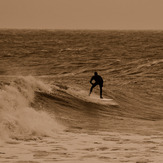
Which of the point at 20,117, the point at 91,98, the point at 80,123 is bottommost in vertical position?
the point at 80,123

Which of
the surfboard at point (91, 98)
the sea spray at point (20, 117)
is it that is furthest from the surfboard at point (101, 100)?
the sea spray at point (20, 117)

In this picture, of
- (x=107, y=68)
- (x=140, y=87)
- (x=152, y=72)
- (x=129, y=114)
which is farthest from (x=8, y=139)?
(x=107, y=68)

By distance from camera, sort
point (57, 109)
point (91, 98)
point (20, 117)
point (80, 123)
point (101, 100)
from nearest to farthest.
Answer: point (20, 117)
point (80, 123)
point (57, 109)
point (101, 100)
point (91, 98)

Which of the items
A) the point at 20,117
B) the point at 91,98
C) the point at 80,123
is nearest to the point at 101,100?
the point at 91,98

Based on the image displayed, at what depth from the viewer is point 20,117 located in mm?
14234

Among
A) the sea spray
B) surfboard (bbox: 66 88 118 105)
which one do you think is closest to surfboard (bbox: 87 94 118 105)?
surfboard (bbox: 66 88 118 105)

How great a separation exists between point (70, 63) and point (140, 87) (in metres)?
17.0

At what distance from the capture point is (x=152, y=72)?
3425 cm

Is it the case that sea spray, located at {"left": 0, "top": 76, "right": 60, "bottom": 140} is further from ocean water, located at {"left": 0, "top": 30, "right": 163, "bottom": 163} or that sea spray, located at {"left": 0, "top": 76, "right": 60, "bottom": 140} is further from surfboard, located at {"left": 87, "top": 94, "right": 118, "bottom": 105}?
surfboard, located at {"left": 87, "top": 94, "right": 118, "bottom": 105}

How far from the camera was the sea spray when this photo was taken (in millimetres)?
12977

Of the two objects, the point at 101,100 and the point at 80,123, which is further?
the point at 101,100

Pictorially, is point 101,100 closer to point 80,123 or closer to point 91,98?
point 91,98

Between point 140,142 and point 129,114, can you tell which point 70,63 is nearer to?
point 129,114

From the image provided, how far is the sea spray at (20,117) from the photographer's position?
12977mm
